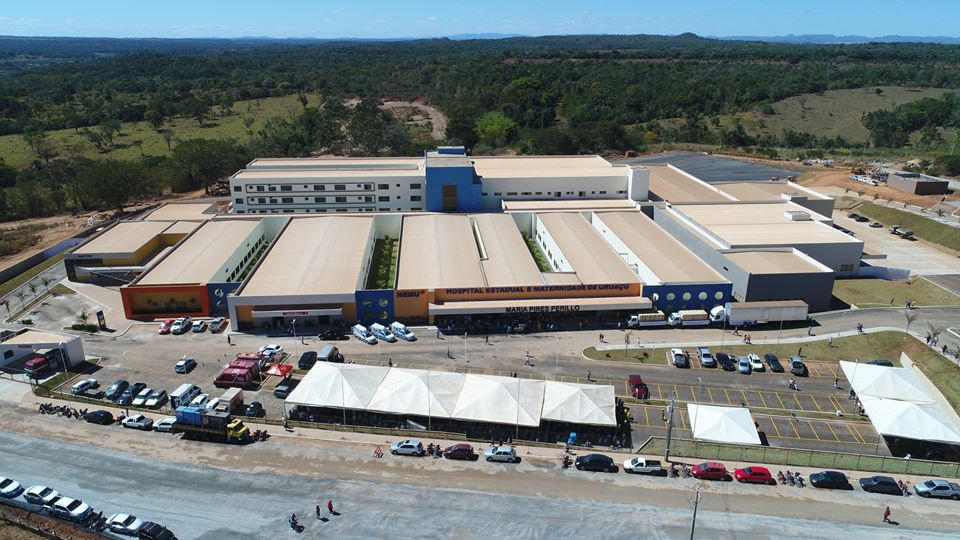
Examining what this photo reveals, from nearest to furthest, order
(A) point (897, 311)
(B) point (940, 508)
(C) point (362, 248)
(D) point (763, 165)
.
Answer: (B) point (940, 508), (A) point (897, 311), (C) point (362, 248), (D) point (763, 165)

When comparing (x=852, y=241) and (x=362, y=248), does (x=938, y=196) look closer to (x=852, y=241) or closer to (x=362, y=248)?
(x=852, y=241)

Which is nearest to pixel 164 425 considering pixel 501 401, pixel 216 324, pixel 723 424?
pixel 216 324

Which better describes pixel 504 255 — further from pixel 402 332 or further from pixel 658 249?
pixel 658 249

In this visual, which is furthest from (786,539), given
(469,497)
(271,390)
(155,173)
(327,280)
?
(155,173)

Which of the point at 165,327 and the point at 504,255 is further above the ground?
the point at 504,255

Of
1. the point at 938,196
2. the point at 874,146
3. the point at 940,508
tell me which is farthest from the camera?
the point at 874,146

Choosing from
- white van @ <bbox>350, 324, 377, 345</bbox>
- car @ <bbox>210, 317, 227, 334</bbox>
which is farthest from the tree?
car @ <bbox>210, 317, 227, 334</bbox>

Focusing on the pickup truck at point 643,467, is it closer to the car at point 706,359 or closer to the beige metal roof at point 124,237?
the car at point 706,359
